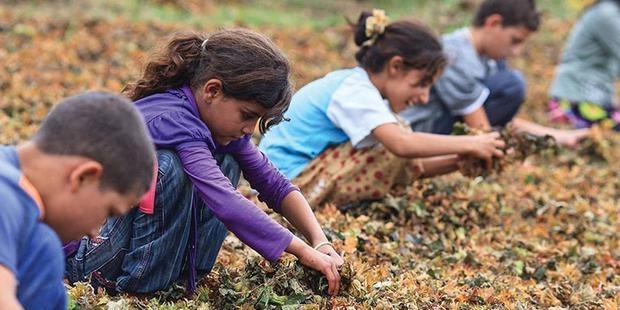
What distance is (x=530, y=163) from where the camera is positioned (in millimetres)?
6551

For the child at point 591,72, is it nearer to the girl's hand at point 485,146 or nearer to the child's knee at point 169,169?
the girl's hand at point 485,146

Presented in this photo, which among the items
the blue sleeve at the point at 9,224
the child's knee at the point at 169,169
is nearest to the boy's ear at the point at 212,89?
the child's knee at the point at 169,169

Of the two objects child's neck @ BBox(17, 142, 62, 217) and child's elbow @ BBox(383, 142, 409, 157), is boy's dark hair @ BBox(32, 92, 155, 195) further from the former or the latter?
child's elbow @ BBox(383, 142, 409, 157)

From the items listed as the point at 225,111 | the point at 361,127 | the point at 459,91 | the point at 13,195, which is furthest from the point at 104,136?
the point at 459,91

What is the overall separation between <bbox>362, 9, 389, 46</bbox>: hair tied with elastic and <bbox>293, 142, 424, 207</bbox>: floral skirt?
604 millimetres

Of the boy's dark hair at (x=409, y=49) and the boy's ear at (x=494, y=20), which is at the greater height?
the boy's dark hair at (x=409, y=49)

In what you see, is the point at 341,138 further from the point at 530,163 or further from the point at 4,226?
the point at 4,226

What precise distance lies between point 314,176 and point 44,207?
8.52ft

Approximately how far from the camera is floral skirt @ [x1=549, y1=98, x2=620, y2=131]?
26.2 feet

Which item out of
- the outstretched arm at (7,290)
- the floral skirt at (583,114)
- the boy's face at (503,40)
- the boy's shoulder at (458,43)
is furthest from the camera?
the floral skirt at (583,114)

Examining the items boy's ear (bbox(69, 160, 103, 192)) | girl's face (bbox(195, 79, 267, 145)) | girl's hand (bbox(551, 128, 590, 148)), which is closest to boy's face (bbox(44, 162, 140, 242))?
boy's ear (bbox(69, 160, 103, 192))

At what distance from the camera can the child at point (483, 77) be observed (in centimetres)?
563

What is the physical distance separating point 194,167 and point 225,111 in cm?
24

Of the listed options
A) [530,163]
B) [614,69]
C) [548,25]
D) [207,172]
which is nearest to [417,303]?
[207,172]
